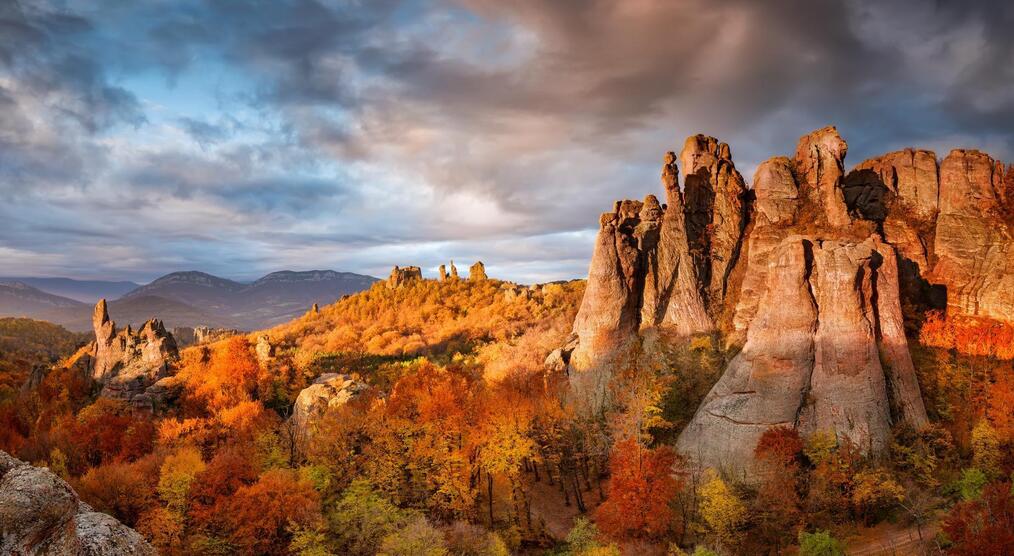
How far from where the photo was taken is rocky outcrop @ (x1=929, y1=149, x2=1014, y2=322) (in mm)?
47875

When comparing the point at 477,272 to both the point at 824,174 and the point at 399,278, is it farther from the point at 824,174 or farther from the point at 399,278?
the point at 824,174

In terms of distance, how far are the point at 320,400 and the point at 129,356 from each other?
4147cm

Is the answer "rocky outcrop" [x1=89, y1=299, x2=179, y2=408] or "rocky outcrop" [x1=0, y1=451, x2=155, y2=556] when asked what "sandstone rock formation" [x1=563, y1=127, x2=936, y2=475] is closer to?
"rocky outcrop" [x1=0, y1=451, x2=155, y2=556]

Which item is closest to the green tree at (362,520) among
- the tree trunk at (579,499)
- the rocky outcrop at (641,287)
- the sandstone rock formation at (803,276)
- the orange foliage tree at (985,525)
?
the tree trunk at (579,499)

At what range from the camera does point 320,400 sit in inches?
2308

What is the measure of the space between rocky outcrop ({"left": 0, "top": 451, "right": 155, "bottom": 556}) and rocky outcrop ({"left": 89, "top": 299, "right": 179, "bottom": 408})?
7951 centimetres

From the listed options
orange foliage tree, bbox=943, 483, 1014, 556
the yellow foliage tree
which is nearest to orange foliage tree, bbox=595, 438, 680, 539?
the yellow foliage tree

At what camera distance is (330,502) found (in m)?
44.2

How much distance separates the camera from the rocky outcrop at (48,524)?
8250 mm

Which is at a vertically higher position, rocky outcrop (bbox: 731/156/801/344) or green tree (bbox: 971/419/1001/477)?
rocky outcrop (bbox: 731/156/801/344)

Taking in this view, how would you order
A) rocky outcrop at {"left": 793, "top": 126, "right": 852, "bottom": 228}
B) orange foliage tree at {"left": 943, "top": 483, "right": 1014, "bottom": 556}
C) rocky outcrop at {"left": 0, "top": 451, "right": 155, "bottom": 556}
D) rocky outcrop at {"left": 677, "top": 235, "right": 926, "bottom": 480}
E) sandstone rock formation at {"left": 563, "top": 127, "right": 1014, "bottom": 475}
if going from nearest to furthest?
1. rocky outcrop at {"left": 0, "top": 451, "right": 155, "bottom": 556}
2. orange foliage tree at {"left": 943, "top": 483, "right": 1014, "bottom": 556}
3. rocky outcrop at {"left": 677, "top": 235, "right": 926, "bottom": 480}
4. sandstone rock formation at {"left": 563, "top": 127, "right": 1014, "bottom": 475}
5. rocky outcrop at {"left": 793, "top": 126, "right": 852, "bottom": 228}

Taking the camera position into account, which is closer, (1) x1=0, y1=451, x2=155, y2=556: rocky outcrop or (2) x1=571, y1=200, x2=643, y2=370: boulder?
(1) x1=0, y1=451, x2=155, y2=556: rocky outcrop

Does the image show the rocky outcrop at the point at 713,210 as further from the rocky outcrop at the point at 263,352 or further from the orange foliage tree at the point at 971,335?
the rocky outcrop at the point at 263,352

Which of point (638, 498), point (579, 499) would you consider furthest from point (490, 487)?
point (638, 498)
